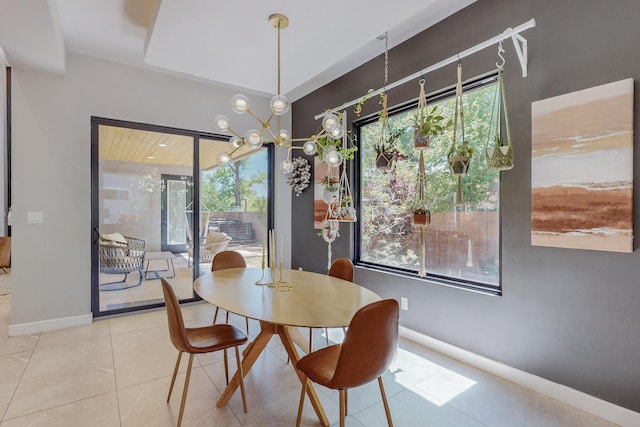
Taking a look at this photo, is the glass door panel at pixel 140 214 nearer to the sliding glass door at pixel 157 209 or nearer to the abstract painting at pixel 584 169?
the sliding glass door at pixel 157 209

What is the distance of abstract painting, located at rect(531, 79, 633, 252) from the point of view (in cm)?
181

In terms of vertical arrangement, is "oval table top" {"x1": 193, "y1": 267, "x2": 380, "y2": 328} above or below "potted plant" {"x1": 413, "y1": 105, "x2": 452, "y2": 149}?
below

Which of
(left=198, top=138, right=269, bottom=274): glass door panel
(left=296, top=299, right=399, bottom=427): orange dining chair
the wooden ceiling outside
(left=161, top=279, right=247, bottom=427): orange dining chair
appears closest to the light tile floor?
(left=161, top=279, right=247, bottom=427): orange dining chair

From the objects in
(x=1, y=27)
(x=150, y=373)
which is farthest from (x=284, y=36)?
(x=150, y=373)

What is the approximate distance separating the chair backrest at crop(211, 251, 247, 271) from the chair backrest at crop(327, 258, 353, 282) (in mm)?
A: 993

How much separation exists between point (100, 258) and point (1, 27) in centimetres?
232

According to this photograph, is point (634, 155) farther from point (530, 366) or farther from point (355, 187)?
point (355, 187)

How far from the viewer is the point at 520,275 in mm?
2283

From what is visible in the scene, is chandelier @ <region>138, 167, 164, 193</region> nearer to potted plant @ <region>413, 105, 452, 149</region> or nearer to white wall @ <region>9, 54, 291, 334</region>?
white wall @ <region>9, 54, 291, 334</region>

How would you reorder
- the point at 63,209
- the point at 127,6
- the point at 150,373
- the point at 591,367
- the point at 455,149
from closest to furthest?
1. the point at 591,367
2. the point at 455,149
3. the point at 150,373
4. the point at 127,6
5. the point at 63,209

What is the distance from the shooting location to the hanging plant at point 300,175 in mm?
4473

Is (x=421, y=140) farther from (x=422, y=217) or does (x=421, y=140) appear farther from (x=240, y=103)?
(x=240, y=103)

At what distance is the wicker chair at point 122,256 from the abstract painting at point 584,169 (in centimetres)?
418

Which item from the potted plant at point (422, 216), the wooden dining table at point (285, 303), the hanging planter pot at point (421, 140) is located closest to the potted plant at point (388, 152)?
the hanging planter pot at point (421, 140)
